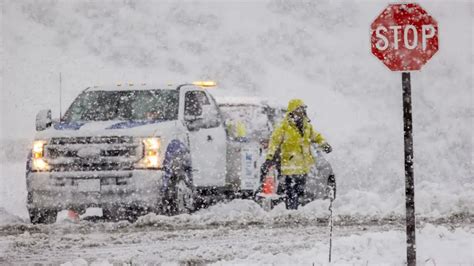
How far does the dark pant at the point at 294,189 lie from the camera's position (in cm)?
1235

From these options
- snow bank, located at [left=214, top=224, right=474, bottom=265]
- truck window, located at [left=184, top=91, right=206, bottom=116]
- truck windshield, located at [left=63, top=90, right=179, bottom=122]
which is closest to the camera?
snow bank, located at [left=214, top=224, right=474, bottom=265]

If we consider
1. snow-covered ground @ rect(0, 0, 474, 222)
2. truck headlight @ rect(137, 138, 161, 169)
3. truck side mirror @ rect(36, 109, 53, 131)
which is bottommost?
truck headlight @ rect(137, 138, 161, 169)

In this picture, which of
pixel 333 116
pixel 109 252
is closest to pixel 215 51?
pixel 333 116

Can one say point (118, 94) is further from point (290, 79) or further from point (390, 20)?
point (290, 79)

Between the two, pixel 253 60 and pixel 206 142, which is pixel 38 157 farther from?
pixel 253 60

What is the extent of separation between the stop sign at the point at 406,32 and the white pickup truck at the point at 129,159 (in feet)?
16.2

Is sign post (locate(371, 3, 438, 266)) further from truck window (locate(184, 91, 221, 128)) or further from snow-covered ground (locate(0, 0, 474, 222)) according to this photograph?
snow-covered ground (locate(0, 0, 474, 222))

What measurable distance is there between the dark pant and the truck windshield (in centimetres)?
170

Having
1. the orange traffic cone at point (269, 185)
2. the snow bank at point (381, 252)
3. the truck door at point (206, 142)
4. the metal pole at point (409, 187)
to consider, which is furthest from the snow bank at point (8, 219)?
the metal pole at point (409, 187)

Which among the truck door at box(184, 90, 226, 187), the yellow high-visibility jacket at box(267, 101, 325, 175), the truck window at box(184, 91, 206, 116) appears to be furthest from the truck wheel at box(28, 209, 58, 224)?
the yellow high-visibility jacket at box(267, 101, 325, 175)

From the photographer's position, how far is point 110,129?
1177cm

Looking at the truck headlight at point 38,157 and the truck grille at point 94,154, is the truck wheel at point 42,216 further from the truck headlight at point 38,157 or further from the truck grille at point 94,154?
the truck grille at point 94,154

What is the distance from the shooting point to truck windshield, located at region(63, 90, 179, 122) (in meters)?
12.5

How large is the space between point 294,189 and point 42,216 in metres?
3.23
